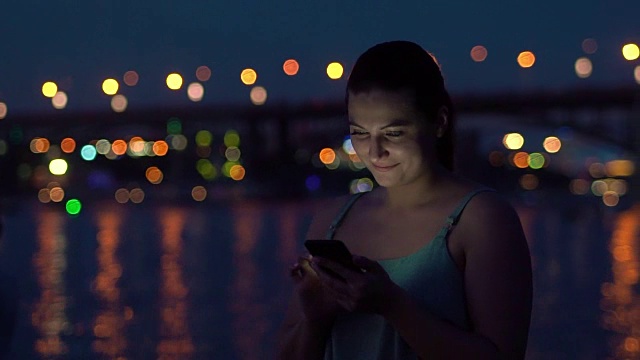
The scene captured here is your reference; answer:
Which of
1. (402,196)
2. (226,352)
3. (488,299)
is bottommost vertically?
(226,352)

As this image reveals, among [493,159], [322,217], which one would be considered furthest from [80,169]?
[322,217]

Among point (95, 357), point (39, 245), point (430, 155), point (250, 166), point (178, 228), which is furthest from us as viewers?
point (250, 166)

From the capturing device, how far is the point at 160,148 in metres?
95.6

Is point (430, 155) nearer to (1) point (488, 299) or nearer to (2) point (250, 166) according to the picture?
(1) point (488, 299)

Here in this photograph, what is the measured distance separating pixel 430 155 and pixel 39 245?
97.8ft

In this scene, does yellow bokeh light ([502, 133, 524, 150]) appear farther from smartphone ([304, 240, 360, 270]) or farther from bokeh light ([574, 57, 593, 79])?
smartphone ([304, 240, 360, 270])

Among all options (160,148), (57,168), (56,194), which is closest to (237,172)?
(160,148)

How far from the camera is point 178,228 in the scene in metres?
41.2

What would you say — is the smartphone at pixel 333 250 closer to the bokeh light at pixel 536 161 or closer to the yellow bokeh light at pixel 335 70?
the yellow bokeh light at pixel 335 70

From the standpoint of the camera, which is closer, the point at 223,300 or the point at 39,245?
the point at 223,300

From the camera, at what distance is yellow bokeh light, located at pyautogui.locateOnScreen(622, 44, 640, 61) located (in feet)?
215

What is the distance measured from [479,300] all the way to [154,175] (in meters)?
95.6

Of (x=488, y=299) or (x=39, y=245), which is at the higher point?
(x=488, y=299)

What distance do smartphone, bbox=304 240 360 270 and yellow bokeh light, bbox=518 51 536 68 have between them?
234 ft
